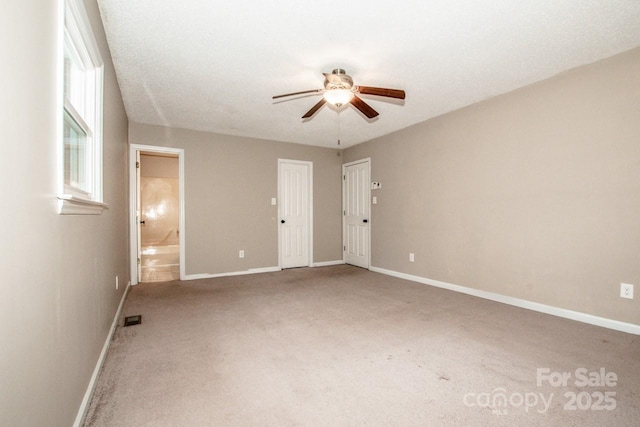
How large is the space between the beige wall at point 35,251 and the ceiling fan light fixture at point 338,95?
2000 millimetres

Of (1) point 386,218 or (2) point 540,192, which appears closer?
(2) point 540,192

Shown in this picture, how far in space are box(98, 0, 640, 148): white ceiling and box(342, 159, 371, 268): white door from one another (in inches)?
84.8

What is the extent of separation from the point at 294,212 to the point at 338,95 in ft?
10.7

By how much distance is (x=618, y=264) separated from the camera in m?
2.66

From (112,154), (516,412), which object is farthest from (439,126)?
(112,154)

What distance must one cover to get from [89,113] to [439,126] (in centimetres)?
403

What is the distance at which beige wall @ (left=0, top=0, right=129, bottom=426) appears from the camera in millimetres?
831

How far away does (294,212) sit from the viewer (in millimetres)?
5785

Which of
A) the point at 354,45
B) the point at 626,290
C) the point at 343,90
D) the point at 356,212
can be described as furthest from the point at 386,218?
the point at 354,45

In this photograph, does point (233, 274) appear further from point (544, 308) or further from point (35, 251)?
point (544, 308)

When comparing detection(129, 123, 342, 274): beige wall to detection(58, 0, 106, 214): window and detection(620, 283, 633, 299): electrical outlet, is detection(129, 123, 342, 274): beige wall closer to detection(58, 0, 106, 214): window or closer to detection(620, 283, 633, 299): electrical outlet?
detection(58, 0, 106, 214): window

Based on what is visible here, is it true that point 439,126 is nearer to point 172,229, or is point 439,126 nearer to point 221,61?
point 221,61

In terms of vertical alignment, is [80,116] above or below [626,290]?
above

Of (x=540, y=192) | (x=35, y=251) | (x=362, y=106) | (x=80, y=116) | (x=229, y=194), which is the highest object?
(x=362, y=106)
